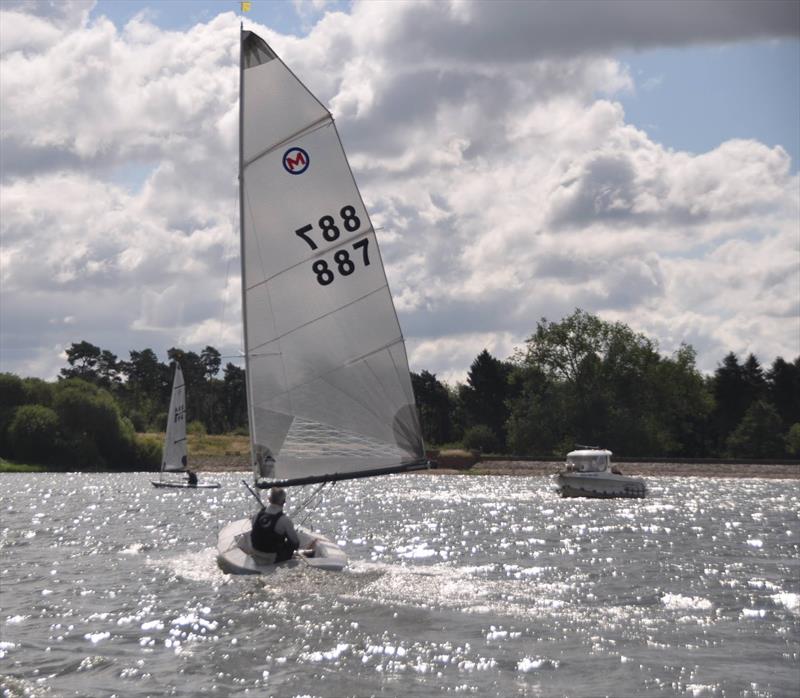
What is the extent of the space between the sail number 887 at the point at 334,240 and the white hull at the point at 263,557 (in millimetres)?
4816

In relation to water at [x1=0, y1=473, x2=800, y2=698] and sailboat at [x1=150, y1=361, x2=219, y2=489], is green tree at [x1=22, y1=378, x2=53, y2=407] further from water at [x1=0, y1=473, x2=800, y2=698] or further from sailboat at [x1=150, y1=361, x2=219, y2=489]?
water at [x1=0, y1=473, x2=800, y2=698]

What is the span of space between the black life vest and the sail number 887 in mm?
4280

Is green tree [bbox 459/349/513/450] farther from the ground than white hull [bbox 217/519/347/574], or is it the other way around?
green tree [bbox 459/349/513/450]

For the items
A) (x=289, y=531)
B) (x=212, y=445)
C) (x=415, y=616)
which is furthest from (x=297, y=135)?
(x=212, y=445)

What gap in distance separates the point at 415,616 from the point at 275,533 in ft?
12.1

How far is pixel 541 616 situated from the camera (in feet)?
54.0

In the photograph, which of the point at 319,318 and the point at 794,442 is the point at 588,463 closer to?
the point at 319,318

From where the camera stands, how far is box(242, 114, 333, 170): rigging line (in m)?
19.6

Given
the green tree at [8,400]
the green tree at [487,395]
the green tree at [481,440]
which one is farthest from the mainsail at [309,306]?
the green tree at [487,395]

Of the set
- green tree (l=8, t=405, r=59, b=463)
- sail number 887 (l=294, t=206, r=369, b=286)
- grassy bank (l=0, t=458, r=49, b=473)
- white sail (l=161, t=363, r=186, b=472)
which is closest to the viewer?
sail number 887 (l=294, t=206, r=369, b=286)

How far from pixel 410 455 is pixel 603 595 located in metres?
4.25

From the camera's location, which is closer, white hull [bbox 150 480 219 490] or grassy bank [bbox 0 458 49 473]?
white hull [bbox 150 480 219 490]

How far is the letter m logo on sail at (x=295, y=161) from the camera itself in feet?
64.4

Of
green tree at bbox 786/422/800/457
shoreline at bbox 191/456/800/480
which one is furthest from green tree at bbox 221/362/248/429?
green tree at bbox 786/422/800/457
